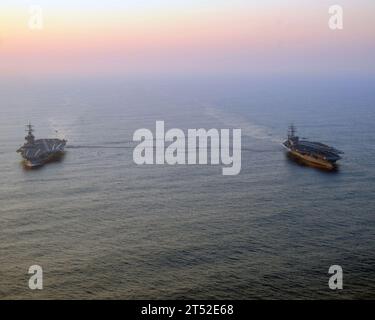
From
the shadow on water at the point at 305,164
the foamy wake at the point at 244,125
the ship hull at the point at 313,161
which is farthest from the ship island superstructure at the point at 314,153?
the foamy wake at the point at 244,125

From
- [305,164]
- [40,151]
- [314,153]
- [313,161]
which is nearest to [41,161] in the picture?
[40,151]

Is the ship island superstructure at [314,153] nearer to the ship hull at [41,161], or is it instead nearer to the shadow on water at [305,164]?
the shadow on water at [305,164]

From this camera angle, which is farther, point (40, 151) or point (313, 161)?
point (40, 151)

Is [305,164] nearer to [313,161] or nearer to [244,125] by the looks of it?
[313,161]

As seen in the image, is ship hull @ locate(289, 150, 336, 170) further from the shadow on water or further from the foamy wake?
the foamy wake

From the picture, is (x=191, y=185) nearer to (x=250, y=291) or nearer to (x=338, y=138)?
(x=250, y=291)

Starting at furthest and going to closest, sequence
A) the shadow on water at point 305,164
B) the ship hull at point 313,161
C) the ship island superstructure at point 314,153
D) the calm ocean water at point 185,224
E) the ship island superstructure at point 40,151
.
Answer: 1. the ship island superstructure at point 40,151
2. the ship island superstructure at point 314,153
3. the ship hull at point 313,161
4. the shadow on water at point 305,164
5. the calm ocean water at point 185,224

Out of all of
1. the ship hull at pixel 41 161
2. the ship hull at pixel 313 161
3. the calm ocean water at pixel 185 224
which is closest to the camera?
the calm ocean water at pixel 185 224
